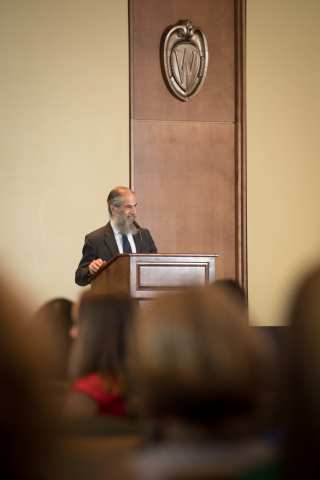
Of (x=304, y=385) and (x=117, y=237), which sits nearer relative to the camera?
(x=304, y=385)

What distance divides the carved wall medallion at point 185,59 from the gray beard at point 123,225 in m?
2.48

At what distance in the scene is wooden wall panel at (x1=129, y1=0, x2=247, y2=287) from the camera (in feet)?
22.4

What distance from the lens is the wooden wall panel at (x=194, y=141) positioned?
6.81m

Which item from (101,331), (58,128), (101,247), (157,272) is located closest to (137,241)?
(101,247)

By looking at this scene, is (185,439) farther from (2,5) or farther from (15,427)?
(2,5)

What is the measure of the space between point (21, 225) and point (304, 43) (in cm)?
435

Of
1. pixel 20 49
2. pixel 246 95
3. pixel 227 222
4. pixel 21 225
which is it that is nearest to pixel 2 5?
pixel 20 49

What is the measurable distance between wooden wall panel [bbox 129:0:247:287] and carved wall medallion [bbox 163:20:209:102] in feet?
0.32

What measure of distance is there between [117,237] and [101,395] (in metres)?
3.99

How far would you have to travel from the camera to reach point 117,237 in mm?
5062

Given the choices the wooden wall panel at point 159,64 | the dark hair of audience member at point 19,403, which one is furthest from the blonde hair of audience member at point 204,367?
the wooden wall panel at point 159,64

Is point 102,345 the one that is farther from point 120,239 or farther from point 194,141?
point 194,141

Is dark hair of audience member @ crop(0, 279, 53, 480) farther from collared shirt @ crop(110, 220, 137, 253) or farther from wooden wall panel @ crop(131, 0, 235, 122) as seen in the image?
wooden wall panel @ crop(131, 0, 235, 122)

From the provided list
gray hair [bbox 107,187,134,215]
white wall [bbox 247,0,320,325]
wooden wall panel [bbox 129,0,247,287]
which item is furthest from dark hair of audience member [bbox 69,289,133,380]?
white wall [bbox 247,0,320,325]
